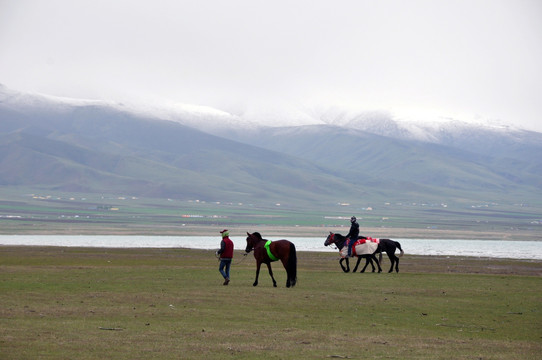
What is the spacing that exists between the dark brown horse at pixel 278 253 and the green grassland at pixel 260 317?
56 centimetres

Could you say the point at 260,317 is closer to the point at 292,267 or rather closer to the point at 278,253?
the point at 292,267

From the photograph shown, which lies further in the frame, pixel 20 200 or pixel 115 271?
pixel 20 200

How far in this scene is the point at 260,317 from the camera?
19.6 metres

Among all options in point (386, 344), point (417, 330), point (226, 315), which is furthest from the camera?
point (226, 315)

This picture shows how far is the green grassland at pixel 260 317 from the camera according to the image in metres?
15.2

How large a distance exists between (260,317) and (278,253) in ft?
24.7

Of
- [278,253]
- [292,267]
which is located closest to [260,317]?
[292,267]

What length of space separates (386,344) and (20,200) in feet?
597

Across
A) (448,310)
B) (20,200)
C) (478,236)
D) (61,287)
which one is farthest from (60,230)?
(20,200)

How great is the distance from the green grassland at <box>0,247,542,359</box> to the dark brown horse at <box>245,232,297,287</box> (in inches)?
22.2

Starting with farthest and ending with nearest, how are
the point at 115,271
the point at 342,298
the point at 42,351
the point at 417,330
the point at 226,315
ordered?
the point at 115,271
the point at 342,298
the point at 226,315
the point at 417,330
the point at 42,351

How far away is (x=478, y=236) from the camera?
339ft

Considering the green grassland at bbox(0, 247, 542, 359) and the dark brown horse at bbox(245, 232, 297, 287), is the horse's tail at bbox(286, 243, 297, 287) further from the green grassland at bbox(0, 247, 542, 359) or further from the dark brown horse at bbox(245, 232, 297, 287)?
the green grassland at bbox(0, 247, 542, 359)

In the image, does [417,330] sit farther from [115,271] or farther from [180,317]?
[115,271]
